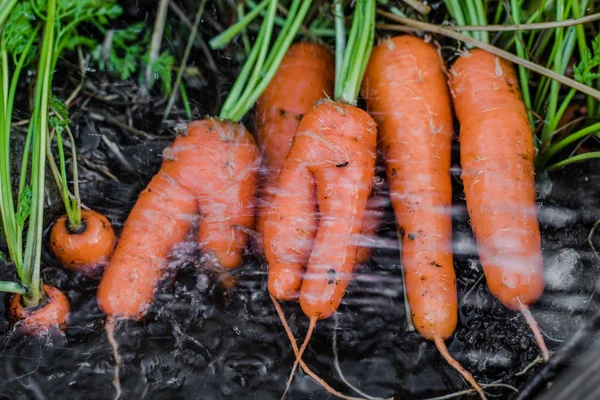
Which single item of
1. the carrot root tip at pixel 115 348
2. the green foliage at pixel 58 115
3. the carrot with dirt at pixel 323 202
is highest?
the green foliage at pixel 58 115

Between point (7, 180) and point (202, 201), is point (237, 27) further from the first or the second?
point (7, 180)

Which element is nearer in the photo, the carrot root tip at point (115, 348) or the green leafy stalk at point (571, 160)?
the carrot root tip at point (115, 348)

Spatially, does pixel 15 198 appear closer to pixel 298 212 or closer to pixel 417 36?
pixel 298 212

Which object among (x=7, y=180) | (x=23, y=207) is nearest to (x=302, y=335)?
(x=23, y=207)

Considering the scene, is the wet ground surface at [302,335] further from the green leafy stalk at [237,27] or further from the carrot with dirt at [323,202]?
the green leafy stalk at [237,27]

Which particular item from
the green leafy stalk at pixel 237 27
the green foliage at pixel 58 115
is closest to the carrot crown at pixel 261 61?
the green leafy stalk at pixel 237 27

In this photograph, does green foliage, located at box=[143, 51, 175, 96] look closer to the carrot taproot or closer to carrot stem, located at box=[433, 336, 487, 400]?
the carrot taproot

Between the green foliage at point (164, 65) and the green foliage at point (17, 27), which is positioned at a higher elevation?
the green foliage at point (17, 27)
